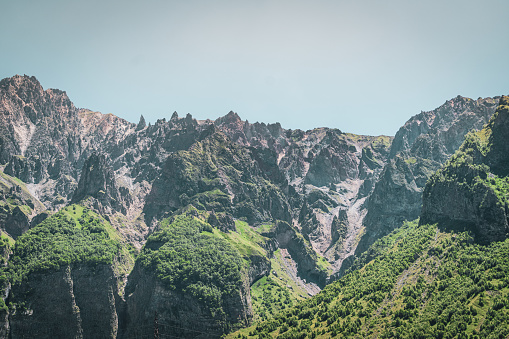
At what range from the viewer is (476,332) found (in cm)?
17262

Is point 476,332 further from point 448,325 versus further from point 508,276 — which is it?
point 508,276

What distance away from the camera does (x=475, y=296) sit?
647ft

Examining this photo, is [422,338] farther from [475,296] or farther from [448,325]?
[475,296]

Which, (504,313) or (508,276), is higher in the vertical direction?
(508,276)

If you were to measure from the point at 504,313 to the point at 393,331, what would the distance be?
4525 cm

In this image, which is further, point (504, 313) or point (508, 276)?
point (508, 276)

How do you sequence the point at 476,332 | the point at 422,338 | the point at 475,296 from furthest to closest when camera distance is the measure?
the point at 475,296
the point at 422,338
the point at 476,332

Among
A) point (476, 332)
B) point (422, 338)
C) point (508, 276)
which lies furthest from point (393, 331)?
point (508, 276)

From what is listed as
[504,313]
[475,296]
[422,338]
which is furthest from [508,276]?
[422,338]

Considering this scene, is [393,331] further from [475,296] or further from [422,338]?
[475,296]

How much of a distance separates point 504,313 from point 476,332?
43.0 feet

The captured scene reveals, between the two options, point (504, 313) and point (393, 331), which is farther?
point (393, 331)

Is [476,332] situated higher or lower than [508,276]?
lower

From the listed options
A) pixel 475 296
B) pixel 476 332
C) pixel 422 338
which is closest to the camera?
pixel 476 332
